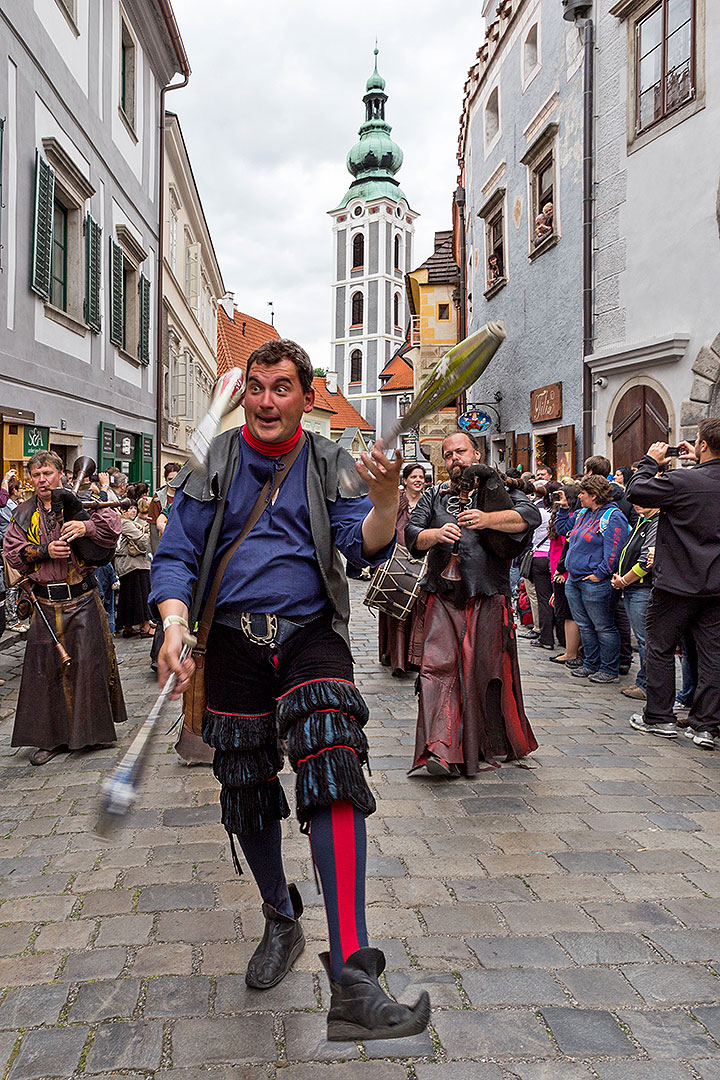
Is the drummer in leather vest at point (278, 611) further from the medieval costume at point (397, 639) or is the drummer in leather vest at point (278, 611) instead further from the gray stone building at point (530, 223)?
the gray stone building at point (530, 223)

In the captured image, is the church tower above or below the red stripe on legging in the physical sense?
above

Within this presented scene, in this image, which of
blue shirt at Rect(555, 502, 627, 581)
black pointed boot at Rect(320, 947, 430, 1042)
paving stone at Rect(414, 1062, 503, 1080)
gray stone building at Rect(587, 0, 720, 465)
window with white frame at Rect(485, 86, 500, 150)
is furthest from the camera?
window with white frame at Rect(485, 86, 500, 150)

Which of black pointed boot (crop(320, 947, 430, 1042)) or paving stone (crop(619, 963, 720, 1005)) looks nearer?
black pointed boot (crop(320, 947, 430, 1042))

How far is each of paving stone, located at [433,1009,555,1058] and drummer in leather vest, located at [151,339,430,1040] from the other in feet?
1.61

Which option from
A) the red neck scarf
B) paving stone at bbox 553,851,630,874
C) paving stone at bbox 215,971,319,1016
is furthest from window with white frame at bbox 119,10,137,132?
paving stone at bbox 215,971,319,1016

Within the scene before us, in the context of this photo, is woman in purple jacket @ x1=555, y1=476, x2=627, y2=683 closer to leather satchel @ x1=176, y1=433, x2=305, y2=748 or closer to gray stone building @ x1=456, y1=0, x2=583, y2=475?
leather satchel @ x1=176, y1=433, x2=305, y2=748

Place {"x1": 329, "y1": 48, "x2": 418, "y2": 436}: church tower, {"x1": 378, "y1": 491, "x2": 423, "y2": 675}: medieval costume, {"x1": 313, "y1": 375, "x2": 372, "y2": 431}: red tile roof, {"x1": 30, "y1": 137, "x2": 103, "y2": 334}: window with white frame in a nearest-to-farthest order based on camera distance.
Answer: {"x1": 378, "y1": 491, "x2": 423, "y2": 675}: medieval costume
{"x1": 30, "y1": 137, "x2": 103, "y2": 334}: window with white frame
{"x1": 313, "y1": 375, "x2": 372, "y2": 431}: red tile roof
{"x1": 329, "y1": 48, "x2": 418, "y2": 436}: church tower

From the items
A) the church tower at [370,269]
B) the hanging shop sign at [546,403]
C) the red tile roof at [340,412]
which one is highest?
the church tower at [370,269]

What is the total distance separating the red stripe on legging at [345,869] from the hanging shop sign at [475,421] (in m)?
13.9

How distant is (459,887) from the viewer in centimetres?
337

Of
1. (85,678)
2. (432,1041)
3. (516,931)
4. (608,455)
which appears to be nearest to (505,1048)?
(432,1041)

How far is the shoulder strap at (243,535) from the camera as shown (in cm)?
263

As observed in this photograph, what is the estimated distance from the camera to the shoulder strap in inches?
104

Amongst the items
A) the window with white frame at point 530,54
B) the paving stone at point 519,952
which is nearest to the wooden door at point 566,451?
the window with white frame at point 530,54
